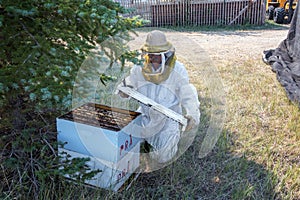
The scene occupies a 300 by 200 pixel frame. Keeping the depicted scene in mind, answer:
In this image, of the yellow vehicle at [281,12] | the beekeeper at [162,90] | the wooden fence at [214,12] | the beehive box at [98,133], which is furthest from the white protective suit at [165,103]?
the yellow vehicle at [281,12]

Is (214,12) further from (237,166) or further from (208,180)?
(208,180)

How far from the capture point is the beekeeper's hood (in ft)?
7.47

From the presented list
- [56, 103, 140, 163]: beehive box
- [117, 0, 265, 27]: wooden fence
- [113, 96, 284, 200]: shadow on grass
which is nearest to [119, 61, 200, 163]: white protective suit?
[113, 96, 284, 200]: shadow on grass

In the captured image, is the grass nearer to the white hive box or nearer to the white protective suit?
the white hive box

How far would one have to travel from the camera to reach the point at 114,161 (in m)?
2.01

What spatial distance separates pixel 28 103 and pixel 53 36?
0.63m

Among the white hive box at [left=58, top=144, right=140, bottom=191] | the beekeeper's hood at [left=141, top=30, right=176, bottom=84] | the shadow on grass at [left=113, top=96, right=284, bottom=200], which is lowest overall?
the shadow on grass at [left=113, top=96, right=284, bottom=200]

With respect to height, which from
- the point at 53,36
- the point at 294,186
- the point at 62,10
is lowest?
the point at 294,186

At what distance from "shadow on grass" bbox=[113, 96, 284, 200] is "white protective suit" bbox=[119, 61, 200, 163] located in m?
0.16

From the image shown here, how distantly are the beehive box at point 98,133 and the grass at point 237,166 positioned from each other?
24 centimetres

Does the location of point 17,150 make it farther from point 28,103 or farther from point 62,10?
point 62,10

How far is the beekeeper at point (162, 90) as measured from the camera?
2326 mm

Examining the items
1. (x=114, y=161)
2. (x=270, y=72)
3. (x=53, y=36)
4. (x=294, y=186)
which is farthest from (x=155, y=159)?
(x=270, y=72)

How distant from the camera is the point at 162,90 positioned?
8.46ft
